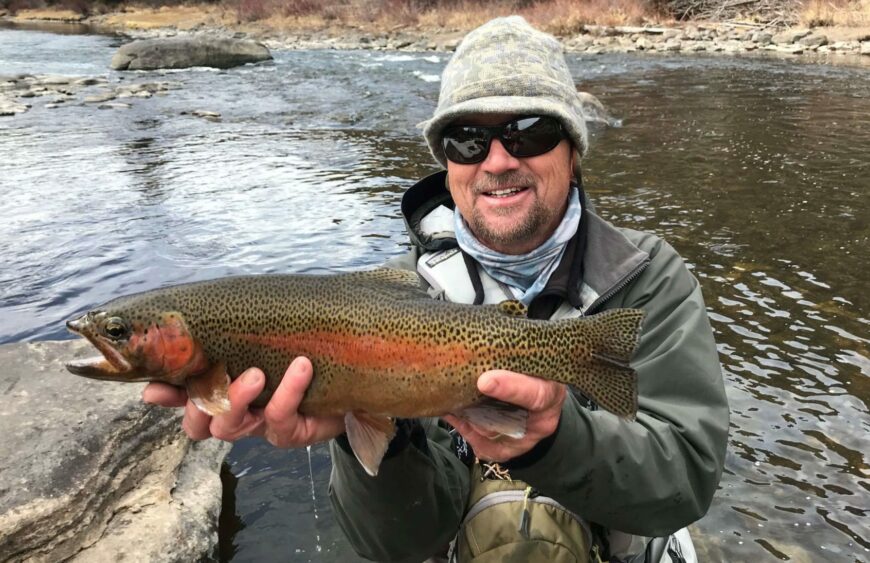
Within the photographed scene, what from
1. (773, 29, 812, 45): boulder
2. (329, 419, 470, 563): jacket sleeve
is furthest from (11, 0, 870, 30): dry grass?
(329, 419, 470, 563): jacket sleeve

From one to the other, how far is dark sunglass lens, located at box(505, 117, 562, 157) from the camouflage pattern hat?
5 centimetres

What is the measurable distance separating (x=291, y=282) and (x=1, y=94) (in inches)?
812

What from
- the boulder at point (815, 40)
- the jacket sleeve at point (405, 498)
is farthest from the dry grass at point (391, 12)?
the jacket sleeve at point (405, 498)

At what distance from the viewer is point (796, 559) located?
375cm

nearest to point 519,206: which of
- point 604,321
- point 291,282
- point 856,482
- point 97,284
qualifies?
point 604,321

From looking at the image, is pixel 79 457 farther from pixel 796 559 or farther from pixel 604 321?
pixel 796 559

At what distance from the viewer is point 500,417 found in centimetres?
219

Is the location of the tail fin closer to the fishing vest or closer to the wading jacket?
the wading jacket

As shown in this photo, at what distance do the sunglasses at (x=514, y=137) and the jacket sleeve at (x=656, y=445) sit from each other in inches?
34.0

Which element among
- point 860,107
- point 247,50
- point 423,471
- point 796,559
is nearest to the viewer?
point 423,471

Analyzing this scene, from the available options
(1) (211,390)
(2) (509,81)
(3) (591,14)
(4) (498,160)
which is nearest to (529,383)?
(1) (211,390)

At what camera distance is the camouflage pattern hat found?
3.07 m

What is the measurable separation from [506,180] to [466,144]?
246 millimetres

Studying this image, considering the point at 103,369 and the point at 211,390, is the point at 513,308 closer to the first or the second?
the point at 211,390
